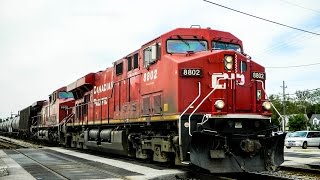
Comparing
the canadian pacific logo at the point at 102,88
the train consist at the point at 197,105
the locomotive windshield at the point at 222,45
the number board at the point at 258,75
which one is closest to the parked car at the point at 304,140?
the canadian pacific logo at the point at 102,88

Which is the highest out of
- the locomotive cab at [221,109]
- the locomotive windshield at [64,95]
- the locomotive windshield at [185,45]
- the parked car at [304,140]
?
the locomotive windshield at [185,45]

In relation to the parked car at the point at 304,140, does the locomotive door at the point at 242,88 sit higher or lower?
higher

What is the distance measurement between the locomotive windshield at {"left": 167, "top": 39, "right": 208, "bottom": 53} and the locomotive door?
1252mm

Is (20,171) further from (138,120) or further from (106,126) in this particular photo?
(106,126)

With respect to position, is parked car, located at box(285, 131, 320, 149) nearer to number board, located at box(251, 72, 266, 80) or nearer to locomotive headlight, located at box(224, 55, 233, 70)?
number board, located at box(251, 72, 266, 80)

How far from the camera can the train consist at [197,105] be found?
31.0ft

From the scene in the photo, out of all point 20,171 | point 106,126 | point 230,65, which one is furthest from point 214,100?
point 106,126

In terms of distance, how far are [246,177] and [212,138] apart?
1787 mm

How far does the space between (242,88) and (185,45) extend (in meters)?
2.03

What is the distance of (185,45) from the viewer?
36.5 ft

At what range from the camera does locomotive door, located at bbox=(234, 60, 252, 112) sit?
33.3ft

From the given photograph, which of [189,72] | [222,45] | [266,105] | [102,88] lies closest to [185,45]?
[222,45]

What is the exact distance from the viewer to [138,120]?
1265 cm

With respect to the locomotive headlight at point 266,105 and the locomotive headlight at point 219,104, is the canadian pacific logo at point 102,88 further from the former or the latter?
the locomotive headlight at point 266,105
